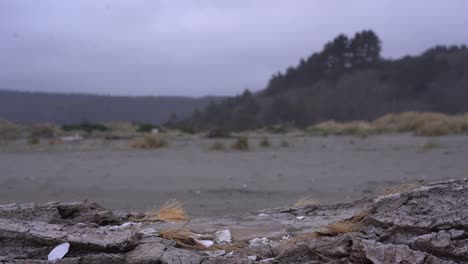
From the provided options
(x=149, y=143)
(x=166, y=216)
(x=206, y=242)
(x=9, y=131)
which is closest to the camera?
(x=206, y=242)

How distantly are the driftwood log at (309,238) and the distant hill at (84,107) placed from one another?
43238mm

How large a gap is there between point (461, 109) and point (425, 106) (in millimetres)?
2881

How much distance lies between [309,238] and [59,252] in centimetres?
169

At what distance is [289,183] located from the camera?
43.4ft

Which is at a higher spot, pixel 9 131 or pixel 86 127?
pixel 9 131

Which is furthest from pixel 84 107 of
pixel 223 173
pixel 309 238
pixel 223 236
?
pixel 309 238

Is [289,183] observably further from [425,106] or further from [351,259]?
[425,106]

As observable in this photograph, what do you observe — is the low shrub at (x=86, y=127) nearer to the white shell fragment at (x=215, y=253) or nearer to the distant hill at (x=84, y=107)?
the distant hill at (x=84, y=107)

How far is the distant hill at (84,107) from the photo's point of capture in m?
50.7

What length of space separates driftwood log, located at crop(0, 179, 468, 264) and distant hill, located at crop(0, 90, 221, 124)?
142ft

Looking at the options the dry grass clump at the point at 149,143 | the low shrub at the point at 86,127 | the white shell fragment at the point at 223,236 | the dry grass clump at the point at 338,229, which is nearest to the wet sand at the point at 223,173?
the dry grass clump at the point at 149,143

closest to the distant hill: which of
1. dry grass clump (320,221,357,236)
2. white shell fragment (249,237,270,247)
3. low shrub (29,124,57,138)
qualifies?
low shrub (29,124,57,138)

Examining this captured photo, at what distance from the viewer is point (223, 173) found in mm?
14938

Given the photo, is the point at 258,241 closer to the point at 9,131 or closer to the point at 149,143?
the point at 149,143
